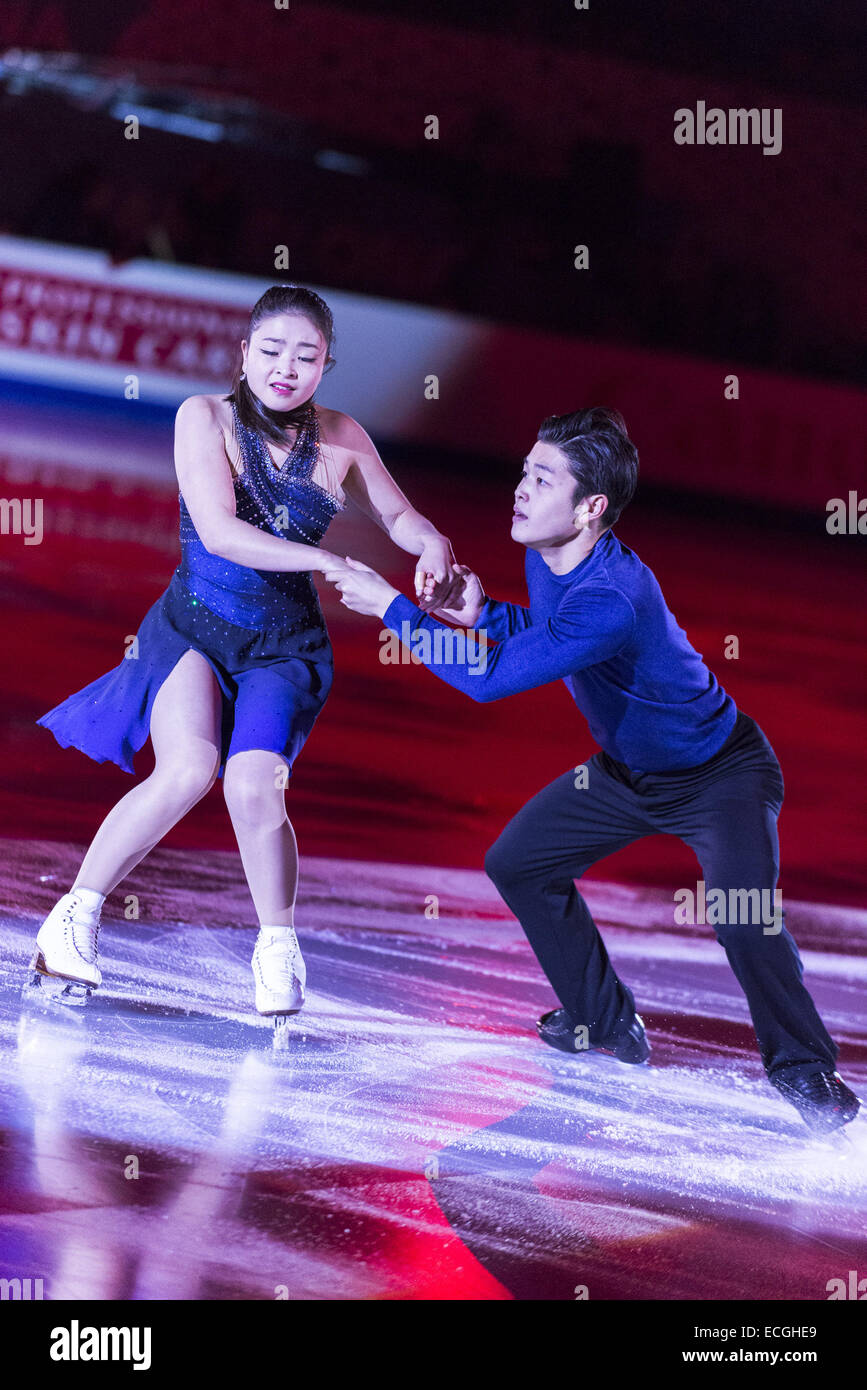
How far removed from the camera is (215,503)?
3.12 m

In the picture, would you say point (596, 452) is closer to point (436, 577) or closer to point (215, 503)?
point (436, 577)

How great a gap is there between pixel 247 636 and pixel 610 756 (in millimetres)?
808

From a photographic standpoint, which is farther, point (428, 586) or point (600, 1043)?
point (600, 1043)

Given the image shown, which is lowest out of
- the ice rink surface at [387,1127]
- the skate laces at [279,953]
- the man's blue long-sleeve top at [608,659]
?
the ice rink surface at [387,1127]

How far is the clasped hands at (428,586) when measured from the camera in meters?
2.98

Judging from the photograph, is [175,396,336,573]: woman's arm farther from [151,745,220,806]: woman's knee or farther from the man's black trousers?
the man's black trousers

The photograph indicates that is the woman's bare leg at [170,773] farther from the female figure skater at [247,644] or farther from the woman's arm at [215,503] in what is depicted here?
the woman's arm at [215,503]

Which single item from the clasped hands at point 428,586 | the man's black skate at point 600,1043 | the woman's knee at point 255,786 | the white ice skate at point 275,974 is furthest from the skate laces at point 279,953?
the clasped hands at point 428,586

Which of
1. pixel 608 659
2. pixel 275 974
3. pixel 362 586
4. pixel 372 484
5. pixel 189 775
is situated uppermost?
pixel 372 484

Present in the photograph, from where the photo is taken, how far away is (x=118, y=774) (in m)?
4.85

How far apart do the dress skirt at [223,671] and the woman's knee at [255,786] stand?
0.07m

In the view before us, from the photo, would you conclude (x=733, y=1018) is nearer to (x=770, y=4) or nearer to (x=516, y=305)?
(x=516, y=305)

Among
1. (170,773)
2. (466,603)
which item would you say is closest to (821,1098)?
(466,603)

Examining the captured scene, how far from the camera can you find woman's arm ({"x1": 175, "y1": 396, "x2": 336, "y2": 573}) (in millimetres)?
3039
